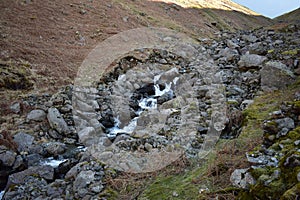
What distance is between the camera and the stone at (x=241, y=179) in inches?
129

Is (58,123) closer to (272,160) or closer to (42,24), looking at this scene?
(272,160)

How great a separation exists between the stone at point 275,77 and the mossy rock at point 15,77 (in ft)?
31.0

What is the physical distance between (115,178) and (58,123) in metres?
4.85

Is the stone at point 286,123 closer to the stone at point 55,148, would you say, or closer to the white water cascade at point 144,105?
the white water cascade at point 144,105

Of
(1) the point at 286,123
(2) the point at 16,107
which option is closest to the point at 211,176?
(1) the point at 286,123

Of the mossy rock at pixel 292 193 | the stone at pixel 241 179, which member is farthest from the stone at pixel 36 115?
the mossy rock at pixel 292 193

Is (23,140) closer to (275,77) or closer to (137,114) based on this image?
(137,114)

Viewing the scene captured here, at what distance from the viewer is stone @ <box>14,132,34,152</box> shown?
26.6 feet

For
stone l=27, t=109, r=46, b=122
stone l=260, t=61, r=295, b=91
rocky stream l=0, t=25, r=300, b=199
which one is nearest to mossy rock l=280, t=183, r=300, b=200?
rocky stream l=0, t=25, r=300, b=199

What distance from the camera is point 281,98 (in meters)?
6.70

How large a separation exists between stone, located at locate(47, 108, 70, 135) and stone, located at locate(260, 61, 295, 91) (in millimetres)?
6631

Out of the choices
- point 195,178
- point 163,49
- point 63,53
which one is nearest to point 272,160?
point 195,178

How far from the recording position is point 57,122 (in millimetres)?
9414

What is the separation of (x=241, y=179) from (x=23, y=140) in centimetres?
714
